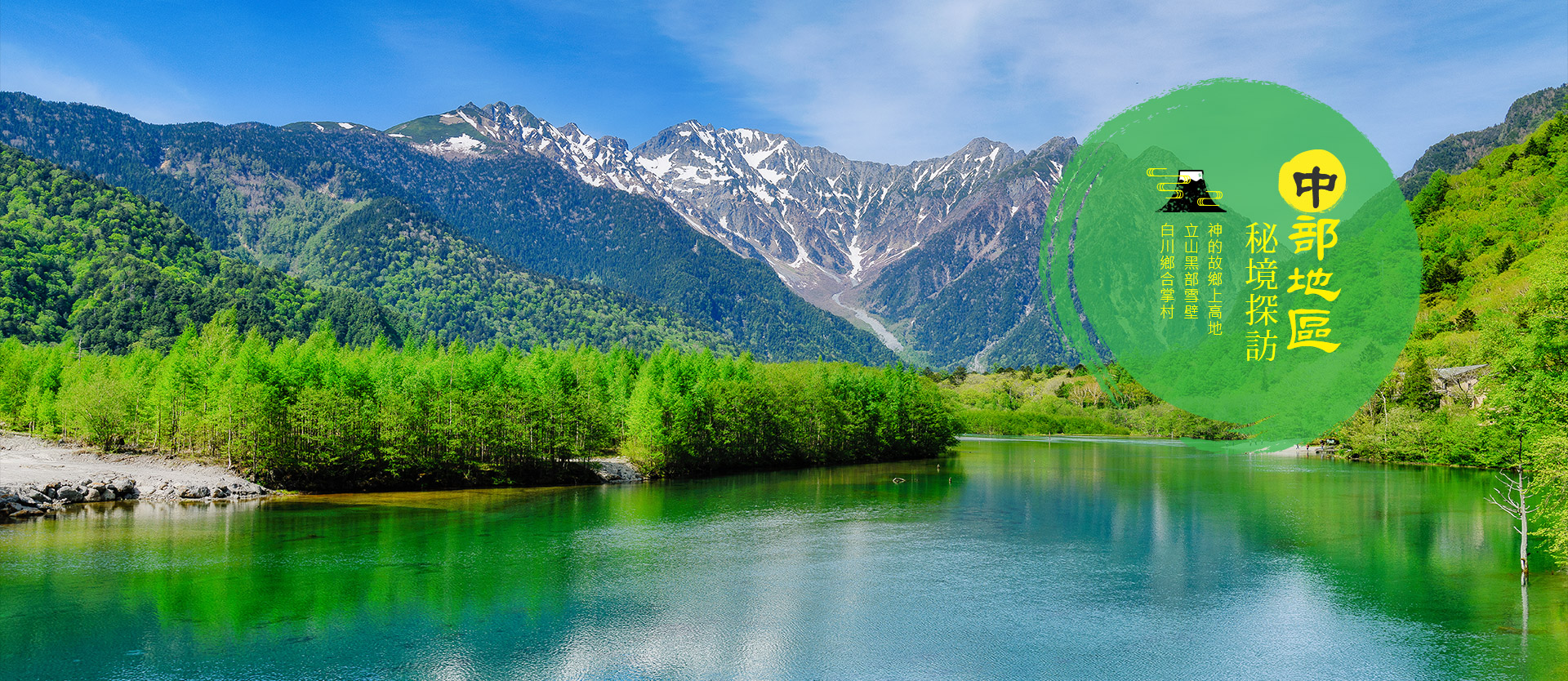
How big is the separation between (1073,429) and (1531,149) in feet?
287

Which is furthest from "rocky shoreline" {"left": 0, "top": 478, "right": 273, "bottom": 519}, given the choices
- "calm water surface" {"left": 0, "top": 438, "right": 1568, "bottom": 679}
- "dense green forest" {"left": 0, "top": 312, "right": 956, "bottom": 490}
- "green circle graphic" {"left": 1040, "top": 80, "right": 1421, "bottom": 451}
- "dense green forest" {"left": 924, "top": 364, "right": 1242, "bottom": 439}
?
"dense green forest" {"left": 924, "top": 364, "right": 1242, "bottom": 439}

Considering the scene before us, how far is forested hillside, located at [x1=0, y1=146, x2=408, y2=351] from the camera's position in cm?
12812

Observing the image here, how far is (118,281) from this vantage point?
138 m

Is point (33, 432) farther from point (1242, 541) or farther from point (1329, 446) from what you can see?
point (1329, 446)

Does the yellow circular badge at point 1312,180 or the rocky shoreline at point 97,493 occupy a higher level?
the yellow circular badge at point 1312,180

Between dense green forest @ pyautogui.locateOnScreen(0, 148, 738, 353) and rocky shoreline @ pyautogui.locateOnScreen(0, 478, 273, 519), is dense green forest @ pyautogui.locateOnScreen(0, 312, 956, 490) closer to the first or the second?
rocky shoreline @ pyautogui.locateOnScreen(0, 478, 273, 519)

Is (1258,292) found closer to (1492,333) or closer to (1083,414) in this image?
(1492,333)

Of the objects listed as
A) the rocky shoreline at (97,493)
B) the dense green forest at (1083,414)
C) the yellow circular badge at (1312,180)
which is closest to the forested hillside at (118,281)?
the rocky shoreline at (97,493)

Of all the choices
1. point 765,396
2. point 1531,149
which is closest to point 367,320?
point 765,396

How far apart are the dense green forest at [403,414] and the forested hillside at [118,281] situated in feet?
120

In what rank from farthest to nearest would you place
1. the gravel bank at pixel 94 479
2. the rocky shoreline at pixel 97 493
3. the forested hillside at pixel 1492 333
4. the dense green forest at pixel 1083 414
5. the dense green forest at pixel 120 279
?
1. the dense green forest at pixel 1083 414
2. the dense green forest at pixel 120 279
3. the gravel bank at pixel 94 479
4. the rocky shoreline at pixel 97 493
5. the forested hillside at pixel 1492 333

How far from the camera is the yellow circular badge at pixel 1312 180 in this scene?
1305 inches

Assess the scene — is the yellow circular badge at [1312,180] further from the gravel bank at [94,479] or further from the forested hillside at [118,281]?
the forested hillside at [118,281]

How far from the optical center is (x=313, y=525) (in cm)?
4628
